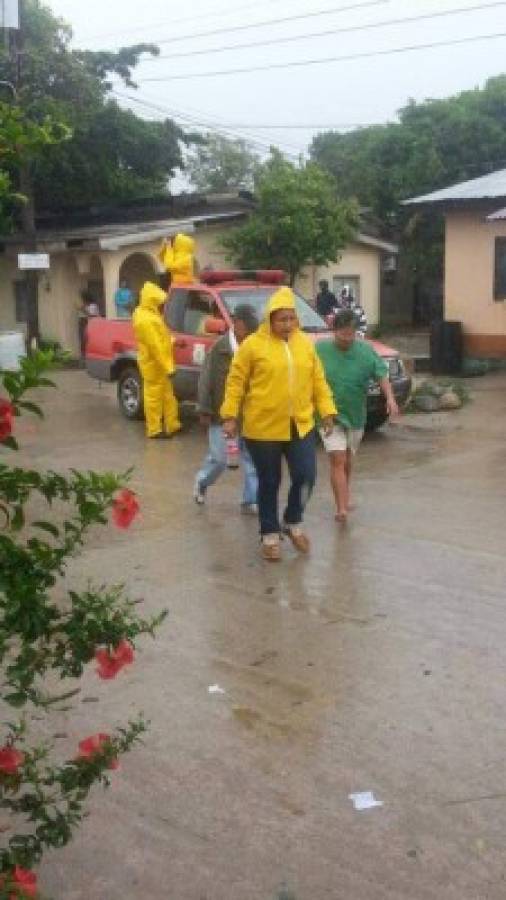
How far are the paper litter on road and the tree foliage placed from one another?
2414cm

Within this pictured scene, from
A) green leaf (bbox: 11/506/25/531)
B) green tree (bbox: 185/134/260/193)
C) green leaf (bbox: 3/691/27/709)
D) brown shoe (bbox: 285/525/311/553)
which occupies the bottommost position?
brown shoe (bbox: 285/525/311/553)

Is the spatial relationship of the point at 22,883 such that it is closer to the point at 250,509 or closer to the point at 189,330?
the point at 250,509

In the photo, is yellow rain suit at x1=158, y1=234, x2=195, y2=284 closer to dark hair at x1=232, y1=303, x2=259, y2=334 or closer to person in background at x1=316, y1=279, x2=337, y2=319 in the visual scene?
dark hair at x1=232, y1=303, x2=259, y2=334

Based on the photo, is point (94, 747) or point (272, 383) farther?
point (272, 383)

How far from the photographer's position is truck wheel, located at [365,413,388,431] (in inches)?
467

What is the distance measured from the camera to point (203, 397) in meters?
8.20

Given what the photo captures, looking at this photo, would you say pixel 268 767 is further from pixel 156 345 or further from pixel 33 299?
pixel 33 299

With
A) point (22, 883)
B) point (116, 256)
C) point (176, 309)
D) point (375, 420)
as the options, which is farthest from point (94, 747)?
point (116, 256)

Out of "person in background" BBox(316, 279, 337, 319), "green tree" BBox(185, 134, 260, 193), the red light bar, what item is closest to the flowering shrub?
the red light bar

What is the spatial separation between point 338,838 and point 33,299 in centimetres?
1945

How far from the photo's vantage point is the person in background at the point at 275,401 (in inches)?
264

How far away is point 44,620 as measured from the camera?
2.64 m

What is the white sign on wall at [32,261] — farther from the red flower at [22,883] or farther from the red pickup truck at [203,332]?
the red flower at [22,883]

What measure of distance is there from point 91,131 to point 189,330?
1450cm
